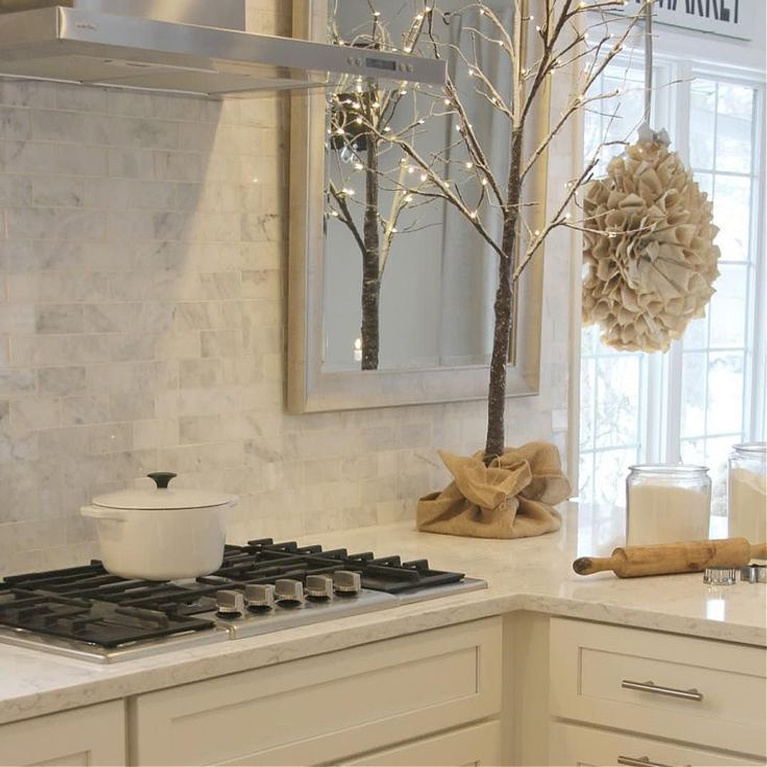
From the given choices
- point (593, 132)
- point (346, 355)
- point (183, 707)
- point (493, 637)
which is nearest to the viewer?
point (183, 707)

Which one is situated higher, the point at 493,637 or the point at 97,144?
the point at 97,144

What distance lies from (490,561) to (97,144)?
1008 mm

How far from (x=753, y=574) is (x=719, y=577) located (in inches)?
2.5

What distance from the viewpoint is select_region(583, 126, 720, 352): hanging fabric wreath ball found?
9.77 ft

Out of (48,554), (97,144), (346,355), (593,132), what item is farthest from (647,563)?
(593,132)

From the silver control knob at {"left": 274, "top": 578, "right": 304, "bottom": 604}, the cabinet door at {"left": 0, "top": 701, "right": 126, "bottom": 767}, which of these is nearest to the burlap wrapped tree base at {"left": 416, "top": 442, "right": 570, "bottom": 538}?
the silver control knob at {"left": 274, "top": 578, "right": 304, "bottom": 604}

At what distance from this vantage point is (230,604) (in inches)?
83.1

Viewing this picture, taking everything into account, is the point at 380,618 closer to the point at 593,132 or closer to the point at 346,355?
the point at 346,355

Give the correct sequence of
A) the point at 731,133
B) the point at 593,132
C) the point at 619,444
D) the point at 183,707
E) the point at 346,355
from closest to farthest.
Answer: the point at 183,707 < the point at 346,355 < the point at 593,132 < the point at 619,444 < the point at 731,133

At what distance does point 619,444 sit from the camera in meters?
4.54

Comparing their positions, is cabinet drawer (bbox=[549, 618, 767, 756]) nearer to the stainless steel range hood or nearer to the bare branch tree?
the bare branch tree

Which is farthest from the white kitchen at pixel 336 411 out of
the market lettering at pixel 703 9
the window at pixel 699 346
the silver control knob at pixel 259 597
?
the market lettering at pixel 703 9

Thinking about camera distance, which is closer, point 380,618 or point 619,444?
point 380,618

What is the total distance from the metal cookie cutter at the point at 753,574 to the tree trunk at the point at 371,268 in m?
0.86
